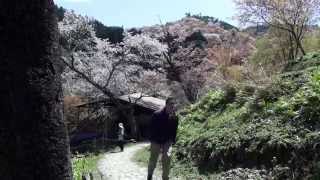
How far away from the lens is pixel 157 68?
194 feet

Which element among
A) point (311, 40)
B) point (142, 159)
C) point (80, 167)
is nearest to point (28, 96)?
point (80, 167)

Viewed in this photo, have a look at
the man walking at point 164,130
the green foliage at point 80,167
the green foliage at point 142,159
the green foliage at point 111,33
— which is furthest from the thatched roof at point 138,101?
the man walking at point 164,130

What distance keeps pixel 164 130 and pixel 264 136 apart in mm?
2475

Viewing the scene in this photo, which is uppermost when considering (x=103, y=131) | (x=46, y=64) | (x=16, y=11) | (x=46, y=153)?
(x=16, y=11)

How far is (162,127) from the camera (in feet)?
36.0

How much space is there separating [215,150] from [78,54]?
37.5 metres

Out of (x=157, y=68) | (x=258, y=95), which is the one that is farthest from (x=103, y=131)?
(x=258, y=95)

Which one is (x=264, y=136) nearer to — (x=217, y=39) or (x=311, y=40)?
(x=311, y=40)

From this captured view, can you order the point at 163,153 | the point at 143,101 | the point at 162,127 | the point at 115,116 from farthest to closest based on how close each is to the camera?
the point at 143,101
the point at 115,116
the point at 163,153
the point at 162,127

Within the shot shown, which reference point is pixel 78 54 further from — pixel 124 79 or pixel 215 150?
pixel 215 150

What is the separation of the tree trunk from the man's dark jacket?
7122mm

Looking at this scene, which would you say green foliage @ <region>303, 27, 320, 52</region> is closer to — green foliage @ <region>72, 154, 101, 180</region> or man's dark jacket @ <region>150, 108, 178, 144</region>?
green foliage @ <region>72, 154, 101, 180</region>

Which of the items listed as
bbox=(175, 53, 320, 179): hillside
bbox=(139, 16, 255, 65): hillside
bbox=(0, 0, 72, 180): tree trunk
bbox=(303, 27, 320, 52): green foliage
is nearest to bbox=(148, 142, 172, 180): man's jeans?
bbox=(175, 53, 320, 179): hillside

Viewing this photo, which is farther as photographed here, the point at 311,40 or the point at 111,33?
the point at 111,33
